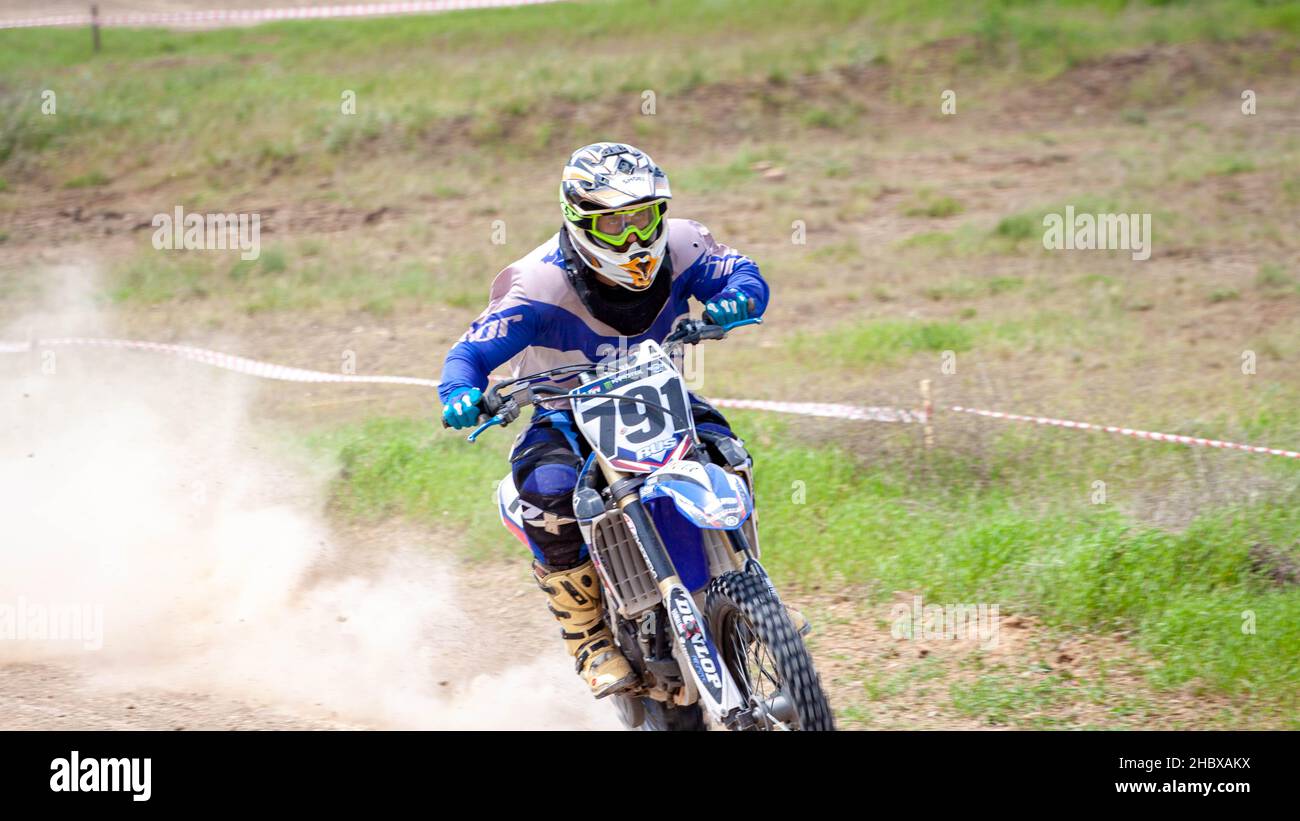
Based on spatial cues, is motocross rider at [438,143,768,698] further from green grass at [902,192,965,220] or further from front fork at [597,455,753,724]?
green grass at [902,192,965,220]

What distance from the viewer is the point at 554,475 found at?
206 inches

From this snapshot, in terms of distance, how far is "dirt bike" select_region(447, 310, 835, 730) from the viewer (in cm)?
475

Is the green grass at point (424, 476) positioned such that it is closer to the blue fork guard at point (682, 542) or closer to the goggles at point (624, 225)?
the blue fork guard at point (682, 542)

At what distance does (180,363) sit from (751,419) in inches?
214

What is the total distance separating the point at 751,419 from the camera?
947 centimetres

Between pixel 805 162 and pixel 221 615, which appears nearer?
pixel 221 615

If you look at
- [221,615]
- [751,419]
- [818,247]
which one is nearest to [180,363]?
[221,615]

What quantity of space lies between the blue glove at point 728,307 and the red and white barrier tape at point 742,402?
3707mm

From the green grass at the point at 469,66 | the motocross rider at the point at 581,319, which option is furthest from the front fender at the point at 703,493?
the green grass at the point at 469,66

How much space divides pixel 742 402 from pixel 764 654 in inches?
189

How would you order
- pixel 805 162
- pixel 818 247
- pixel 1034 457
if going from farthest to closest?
pixel 805 162 < pixel 818 247 < pixel 1034 457

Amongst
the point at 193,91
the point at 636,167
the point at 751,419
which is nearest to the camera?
the point at 636,167

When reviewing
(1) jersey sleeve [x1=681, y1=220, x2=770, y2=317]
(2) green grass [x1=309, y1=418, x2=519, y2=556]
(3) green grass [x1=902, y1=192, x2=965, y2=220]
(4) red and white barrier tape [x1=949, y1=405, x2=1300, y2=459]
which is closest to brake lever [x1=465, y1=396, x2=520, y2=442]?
(1) jersey sleeve [x1=681, y1=220, x2=770, y2=317]
